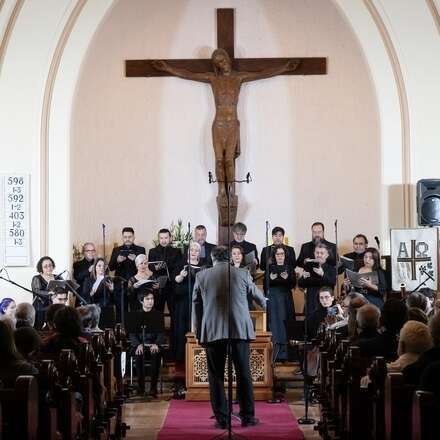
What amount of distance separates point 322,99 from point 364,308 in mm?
6867

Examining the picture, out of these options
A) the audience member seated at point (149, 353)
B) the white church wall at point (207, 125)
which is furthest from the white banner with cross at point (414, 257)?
the audience member seated at point (149, 353)

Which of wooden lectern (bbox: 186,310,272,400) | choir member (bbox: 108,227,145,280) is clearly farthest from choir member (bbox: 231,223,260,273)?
wooden lectern (bbox: 186,310,272,400)

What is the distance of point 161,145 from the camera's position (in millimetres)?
13070

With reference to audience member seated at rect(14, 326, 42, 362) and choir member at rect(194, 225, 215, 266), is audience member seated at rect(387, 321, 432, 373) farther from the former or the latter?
choir member at rect(194, 225, 215, 266)

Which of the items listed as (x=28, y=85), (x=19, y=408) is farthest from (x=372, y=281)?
(x=19, y=408)

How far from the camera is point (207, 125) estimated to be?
13.1 meters

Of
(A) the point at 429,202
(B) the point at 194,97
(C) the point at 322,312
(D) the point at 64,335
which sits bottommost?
(C) the point at 322,312

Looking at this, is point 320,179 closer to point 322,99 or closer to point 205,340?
point 322,99

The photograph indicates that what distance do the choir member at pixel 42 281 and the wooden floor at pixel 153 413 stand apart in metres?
1.69

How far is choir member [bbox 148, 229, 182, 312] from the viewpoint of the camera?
11453mm

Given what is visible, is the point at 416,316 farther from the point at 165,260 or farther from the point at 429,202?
the point at 165,260

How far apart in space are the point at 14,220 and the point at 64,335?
241 inches

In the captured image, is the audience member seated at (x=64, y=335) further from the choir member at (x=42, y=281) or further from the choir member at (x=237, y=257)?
the choir member at (x=42, y=281)

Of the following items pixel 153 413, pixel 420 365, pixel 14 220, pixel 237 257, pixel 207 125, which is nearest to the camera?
pixel 420 365
